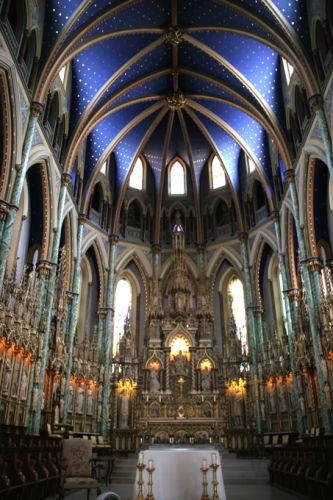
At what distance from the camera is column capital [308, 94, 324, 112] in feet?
60.0

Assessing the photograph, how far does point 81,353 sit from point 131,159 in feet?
45.4

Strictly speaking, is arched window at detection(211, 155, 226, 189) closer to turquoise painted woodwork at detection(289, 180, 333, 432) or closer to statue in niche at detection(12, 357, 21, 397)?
turquoise painted woodwork at detection(289, 180, 333, 432)

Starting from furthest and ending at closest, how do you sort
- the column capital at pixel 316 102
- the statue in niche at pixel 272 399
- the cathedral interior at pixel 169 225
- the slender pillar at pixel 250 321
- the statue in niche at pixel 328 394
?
the slender pillar at pixel 250 321, the statue in niche at pixel 272 399, the column capital at pixel 316 102, the cathedral interior at pixel 169 225, the statue in niche at pixel 328 394

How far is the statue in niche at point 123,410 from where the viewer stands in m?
24.8

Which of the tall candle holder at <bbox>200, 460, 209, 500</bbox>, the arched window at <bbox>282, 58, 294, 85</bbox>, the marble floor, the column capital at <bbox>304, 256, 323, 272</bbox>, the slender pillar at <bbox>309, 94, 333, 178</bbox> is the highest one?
the arched window at <bbox>282, 58, 294, 85</bbox>

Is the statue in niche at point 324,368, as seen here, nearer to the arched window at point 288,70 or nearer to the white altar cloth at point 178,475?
the white altar cloth at point 178,475

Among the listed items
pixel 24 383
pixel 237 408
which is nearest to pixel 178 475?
pixel 24 383

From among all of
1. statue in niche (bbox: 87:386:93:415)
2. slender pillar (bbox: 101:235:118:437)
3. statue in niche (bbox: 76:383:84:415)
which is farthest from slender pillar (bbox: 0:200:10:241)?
slender pillar (bbox: 101:235:118:437)

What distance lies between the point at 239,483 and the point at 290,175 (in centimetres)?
1436

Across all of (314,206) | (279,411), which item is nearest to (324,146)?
(314,206)

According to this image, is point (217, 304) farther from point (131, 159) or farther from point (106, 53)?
point (106, 53)

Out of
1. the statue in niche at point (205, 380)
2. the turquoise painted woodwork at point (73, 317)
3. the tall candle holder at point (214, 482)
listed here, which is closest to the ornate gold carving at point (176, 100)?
the turquoise painted woodwork at point (73, 317)

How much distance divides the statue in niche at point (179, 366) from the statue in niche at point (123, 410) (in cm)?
319

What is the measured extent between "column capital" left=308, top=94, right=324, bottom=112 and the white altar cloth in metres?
14.9
